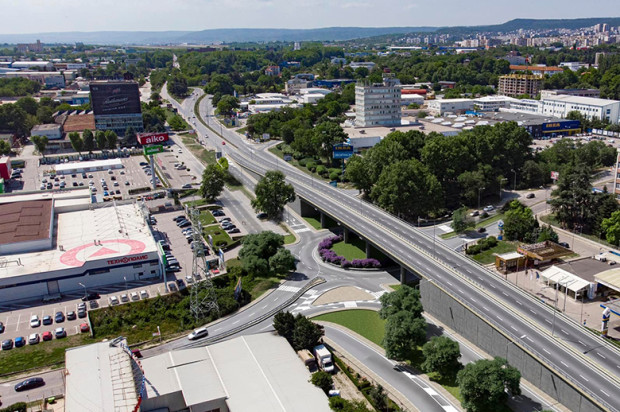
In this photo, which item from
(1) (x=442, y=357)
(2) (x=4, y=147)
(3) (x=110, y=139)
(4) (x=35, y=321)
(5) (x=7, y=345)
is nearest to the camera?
(1) (x=442, y=357)

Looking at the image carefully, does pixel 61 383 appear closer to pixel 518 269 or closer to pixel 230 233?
pixel 230 233

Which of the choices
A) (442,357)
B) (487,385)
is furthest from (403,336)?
(487,385)

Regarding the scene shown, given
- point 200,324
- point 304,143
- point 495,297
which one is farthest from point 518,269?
point 304,143

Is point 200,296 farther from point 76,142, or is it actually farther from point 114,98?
point 114,98

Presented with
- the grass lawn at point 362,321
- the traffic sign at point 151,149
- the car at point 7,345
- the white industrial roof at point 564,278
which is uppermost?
the traffic sign at point 151,149

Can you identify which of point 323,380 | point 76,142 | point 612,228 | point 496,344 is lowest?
point 323,380

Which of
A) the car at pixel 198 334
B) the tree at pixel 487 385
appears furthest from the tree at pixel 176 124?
the tree at pixel 487 385

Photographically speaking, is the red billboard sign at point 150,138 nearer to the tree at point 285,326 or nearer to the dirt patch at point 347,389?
the tree at point 285,326
